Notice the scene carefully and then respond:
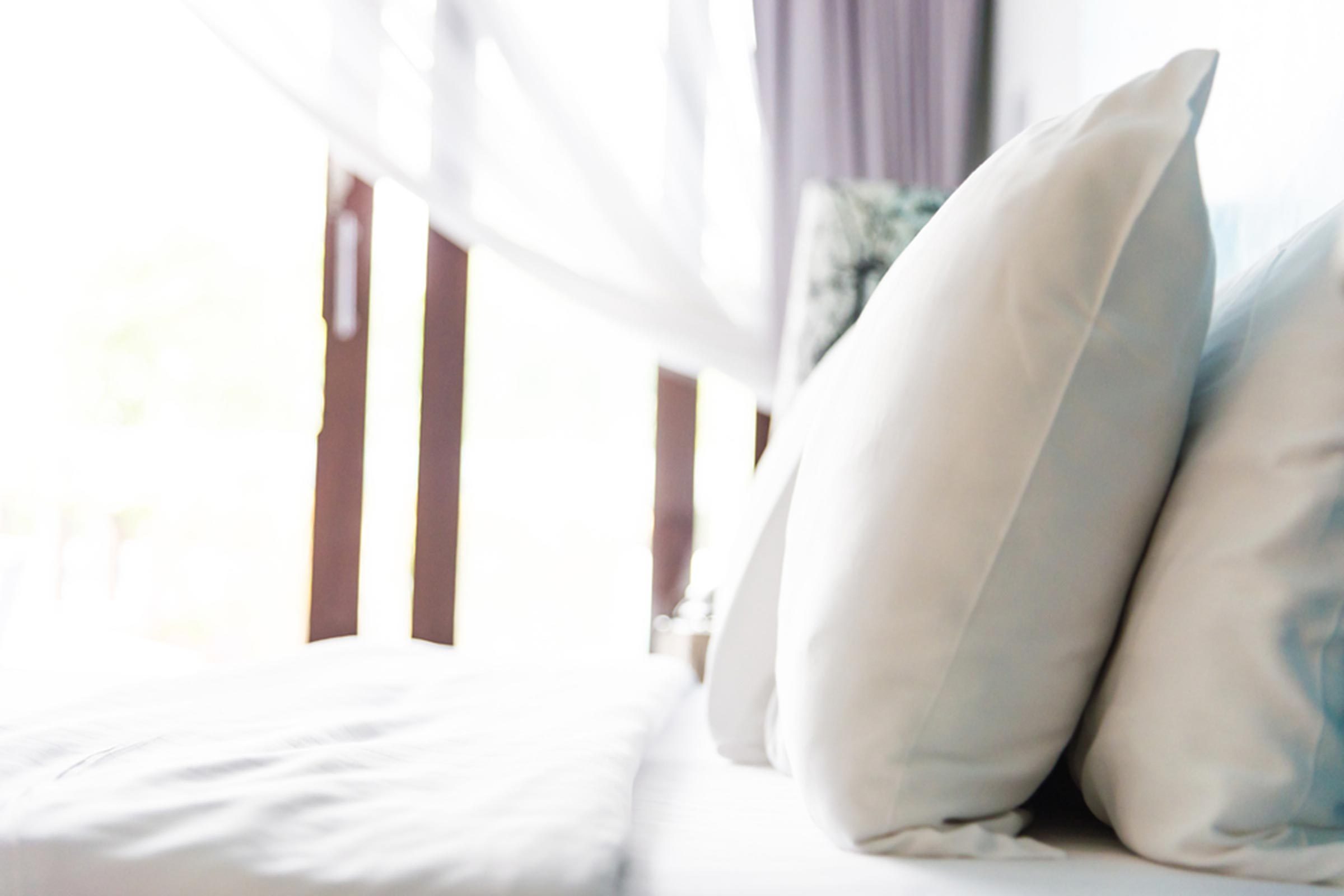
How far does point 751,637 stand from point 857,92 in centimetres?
171

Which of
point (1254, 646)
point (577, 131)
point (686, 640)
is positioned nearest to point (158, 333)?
point (577, 131)

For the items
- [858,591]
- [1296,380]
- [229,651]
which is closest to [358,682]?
[858,591]

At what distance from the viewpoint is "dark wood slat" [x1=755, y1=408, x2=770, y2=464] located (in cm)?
255

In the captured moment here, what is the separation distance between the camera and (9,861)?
634 millimetres

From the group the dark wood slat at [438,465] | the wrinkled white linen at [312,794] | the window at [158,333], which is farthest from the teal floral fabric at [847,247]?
the window at [158,333]

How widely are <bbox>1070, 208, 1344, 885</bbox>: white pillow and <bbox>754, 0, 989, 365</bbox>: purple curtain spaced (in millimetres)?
1774

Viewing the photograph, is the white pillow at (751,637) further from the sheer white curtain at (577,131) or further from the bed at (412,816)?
the sheer white curtain at (577,131)

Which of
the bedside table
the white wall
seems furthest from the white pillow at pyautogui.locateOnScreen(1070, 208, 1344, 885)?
the bedside table

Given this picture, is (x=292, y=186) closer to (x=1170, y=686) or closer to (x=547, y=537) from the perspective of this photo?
(x=547, y=537)

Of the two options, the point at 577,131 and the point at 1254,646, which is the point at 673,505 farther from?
the point at 1254,646

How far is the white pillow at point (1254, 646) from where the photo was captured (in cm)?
64

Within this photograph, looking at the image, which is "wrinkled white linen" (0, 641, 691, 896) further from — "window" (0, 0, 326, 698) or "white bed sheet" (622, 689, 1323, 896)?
"window" (0, 0, 326, 698)

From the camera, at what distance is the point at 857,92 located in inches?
96.0

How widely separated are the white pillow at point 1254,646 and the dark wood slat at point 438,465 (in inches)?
80.4
